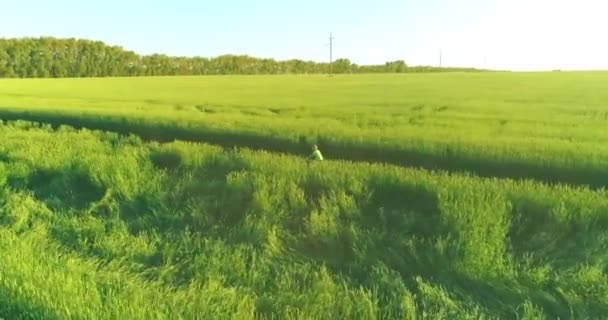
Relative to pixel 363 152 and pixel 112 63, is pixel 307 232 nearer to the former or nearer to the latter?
pixel 363 152

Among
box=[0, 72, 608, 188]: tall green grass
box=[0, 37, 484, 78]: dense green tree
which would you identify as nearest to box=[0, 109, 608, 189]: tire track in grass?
box=[0, 72, 608, 188]: tall green grass

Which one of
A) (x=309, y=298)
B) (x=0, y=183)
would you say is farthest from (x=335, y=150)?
(x=309, y=298)

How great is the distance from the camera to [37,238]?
625cm

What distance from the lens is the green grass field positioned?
4754mm

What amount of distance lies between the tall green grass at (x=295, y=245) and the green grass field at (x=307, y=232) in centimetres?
2

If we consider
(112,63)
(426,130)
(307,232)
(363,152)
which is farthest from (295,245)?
(112,63)

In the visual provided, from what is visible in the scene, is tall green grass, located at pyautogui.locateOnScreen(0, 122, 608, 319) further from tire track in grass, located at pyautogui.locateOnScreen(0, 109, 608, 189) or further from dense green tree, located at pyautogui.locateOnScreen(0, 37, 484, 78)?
dense green tree, located at pyautogui.locateOnScreen(0, 37, 484, 78)

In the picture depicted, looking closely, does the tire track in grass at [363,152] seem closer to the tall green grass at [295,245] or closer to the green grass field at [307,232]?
the green grass field at [307,232]

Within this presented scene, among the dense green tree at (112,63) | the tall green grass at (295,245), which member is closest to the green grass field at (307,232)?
the tall green grass at (295,245)

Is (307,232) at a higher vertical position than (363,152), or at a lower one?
lower

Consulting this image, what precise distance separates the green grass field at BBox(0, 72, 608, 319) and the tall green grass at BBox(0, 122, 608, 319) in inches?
0.9

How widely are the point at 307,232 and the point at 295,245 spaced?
32 centimetres

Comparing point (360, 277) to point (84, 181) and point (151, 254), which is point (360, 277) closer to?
point (151, 254)

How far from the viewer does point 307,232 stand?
6.82 metres
